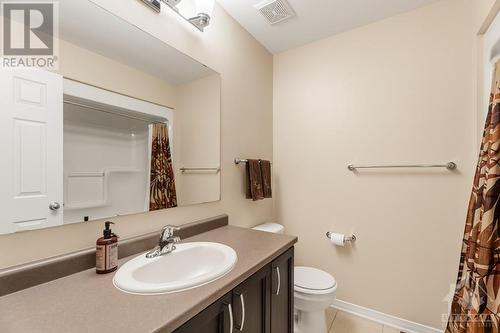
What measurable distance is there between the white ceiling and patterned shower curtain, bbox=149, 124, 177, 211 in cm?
110

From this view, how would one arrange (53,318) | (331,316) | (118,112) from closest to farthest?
(53,318) < (118,112) < (331,316)

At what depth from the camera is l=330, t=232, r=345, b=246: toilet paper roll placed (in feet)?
5.86

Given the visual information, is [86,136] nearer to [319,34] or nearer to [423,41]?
[319,34]

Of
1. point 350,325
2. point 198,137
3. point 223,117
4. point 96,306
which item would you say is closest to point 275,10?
point 223,117

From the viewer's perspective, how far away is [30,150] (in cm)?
75

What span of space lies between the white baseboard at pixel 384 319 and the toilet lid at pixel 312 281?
19.7 inches

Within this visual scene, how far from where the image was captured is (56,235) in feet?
2.63

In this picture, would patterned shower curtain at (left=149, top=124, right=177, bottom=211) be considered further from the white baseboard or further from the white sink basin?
the white baseboard

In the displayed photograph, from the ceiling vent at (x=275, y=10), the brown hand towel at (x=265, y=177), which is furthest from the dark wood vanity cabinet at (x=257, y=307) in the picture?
the ceiling vent at (x=275, y=10)

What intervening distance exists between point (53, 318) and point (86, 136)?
63 cm

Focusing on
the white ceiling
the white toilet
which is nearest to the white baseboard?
the white toilet

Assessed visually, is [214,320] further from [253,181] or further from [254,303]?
[253,181]

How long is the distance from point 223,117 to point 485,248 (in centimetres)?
153

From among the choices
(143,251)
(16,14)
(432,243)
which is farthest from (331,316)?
(16,14)
